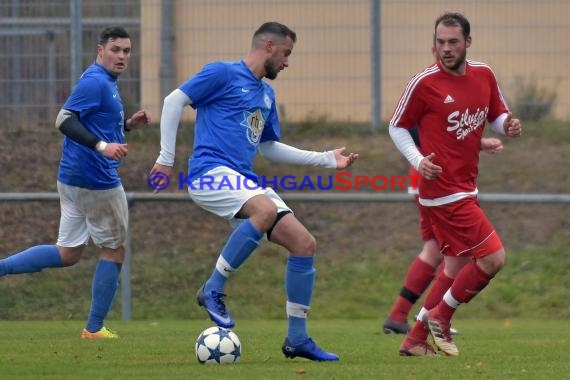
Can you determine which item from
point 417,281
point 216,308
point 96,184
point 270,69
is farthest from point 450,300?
point 96,184

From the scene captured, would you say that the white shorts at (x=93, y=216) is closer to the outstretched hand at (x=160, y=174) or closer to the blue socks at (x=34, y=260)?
the blue socks at (x=34, y=260)

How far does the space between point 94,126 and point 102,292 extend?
4.31 feet

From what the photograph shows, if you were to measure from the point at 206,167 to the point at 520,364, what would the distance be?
2241mm

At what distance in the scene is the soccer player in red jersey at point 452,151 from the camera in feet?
28.1

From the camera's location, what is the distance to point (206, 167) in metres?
8.45

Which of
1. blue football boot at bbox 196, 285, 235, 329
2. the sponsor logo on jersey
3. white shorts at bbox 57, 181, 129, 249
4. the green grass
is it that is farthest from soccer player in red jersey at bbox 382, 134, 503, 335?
blue football boot at bbox 196, 285, 235, 329

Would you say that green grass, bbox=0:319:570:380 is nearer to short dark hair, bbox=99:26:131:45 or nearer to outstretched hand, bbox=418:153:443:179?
outstretched hand, bbox=418:153:443:179

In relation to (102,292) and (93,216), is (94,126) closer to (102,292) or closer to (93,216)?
(93,216)

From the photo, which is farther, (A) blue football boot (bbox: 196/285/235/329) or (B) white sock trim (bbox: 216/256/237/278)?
(B) white sock trim (bbox: 216/256/237/278)

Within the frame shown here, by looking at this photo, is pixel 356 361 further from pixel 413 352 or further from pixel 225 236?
pixel 225 236

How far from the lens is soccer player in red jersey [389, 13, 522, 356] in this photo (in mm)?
8570

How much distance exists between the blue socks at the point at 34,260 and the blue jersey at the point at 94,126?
0.61 meters

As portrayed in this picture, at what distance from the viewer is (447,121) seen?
8586mm

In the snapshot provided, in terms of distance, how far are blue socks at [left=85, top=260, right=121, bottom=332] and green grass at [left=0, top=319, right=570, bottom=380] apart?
0.71ft
